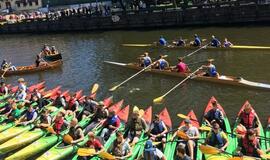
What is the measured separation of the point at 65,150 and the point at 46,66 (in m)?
20.6

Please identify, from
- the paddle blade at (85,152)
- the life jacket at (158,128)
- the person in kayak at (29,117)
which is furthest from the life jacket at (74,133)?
the person in kayak at (29,117)

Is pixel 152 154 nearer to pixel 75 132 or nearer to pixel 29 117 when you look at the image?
pixel 75 132

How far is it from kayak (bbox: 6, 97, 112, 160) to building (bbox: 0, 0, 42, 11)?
85.3 meters

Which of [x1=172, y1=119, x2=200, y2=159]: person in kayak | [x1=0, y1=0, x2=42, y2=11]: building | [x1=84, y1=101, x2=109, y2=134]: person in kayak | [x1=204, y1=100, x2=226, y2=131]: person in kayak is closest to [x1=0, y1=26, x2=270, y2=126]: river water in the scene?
[x1=204, y1=100, x2=226, y2=131]: person in kayak

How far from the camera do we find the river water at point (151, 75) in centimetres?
2442

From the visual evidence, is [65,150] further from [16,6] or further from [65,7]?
[16,6]

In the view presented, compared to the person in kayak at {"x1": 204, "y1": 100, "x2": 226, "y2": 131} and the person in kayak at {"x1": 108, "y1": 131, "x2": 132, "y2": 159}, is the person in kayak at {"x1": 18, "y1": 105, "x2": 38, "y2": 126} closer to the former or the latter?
the person in kayak at {"x1": 108, "y1": 131, "x2": 132, "y2": 159}

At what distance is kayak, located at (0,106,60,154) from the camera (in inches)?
730

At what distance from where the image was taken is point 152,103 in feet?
82.7

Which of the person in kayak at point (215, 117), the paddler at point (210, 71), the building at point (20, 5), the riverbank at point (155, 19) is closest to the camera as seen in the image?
the person in kayak at point (215, 117)

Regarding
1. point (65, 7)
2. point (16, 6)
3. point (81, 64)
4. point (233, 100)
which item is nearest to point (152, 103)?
point (233, 100)

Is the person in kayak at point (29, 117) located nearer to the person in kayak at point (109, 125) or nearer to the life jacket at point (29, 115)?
the life jacket at point (29, 115)

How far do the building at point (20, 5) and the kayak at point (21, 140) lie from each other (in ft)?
276

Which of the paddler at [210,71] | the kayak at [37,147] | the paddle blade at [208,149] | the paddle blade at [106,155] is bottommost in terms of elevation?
the kayak at [37,147]
